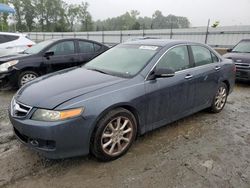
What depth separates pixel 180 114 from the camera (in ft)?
13.2

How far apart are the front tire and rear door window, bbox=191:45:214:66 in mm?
1840

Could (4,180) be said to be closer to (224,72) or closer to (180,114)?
(180,114)

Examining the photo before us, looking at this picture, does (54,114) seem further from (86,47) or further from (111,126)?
(86,47)

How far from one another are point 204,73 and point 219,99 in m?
0.94

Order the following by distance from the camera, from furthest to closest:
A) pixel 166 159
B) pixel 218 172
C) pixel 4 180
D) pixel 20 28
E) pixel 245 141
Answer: pixel 20 28 → pixel 245 141 → pixel 166 159 → pixel 218 172 → pixel 4 180

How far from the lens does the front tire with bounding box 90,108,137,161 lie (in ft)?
9.64

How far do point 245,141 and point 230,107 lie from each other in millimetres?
1853

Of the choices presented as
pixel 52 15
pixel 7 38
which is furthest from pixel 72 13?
pixel 7 38

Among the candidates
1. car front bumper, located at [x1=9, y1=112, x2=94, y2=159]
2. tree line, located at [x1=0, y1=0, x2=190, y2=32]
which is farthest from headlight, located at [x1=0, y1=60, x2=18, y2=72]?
tree line, located at [x1=0, y1=0, x2=190, y2=32]

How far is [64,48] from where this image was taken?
7.09 m

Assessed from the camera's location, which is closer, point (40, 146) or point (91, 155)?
point (40, 146)

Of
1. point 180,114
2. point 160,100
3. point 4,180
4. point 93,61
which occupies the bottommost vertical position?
point 4,180

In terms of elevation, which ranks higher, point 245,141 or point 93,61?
point 93,61

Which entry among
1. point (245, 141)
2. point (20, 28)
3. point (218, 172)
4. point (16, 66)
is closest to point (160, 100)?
point (218, 172)
